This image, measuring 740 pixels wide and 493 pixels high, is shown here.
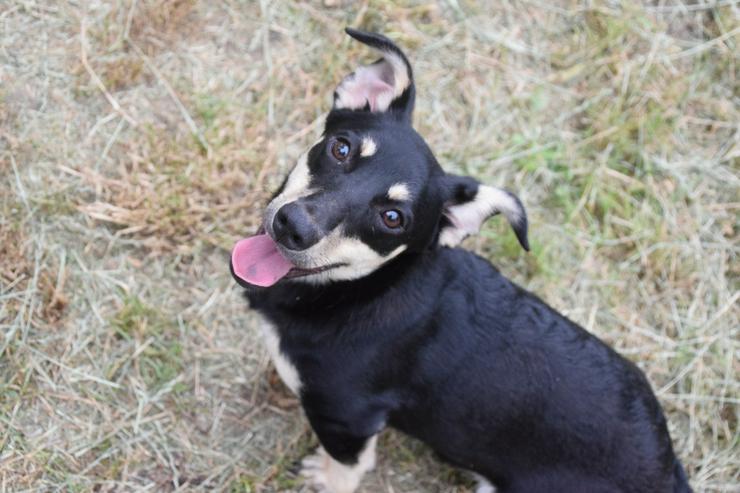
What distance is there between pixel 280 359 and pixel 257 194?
1.48 metres

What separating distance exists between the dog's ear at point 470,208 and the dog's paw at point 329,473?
1.37m

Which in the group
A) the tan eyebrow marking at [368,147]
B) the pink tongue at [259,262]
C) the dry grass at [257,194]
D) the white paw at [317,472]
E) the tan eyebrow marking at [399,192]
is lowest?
the white paw at [317,472]

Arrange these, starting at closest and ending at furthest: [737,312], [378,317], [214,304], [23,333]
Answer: [378,317] → [23,333] → [214,304] → [737,312]

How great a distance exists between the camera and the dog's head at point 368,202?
135 inches

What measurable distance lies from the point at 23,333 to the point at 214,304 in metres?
1.06

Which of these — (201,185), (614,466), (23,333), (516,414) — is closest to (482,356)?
(516,414)

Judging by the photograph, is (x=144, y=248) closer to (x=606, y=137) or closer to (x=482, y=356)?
(x=482, y=356)

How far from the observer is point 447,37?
5.74 meters

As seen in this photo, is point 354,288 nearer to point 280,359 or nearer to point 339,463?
point 280,359

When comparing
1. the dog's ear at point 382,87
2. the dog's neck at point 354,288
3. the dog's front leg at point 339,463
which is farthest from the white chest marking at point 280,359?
the dog's ear at point 382,87

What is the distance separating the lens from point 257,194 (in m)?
5.03

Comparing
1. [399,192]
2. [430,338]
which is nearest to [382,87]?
[399,192]

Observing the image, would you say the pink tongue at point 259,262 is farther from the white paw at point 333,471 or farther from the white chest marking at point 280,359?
the white paw at point 333,471

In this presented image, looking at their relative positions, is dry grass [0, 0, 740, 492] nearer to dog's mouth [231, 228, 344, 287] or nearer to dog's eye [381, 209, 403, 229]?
dog's mouth [231, 228, 344, 287]
